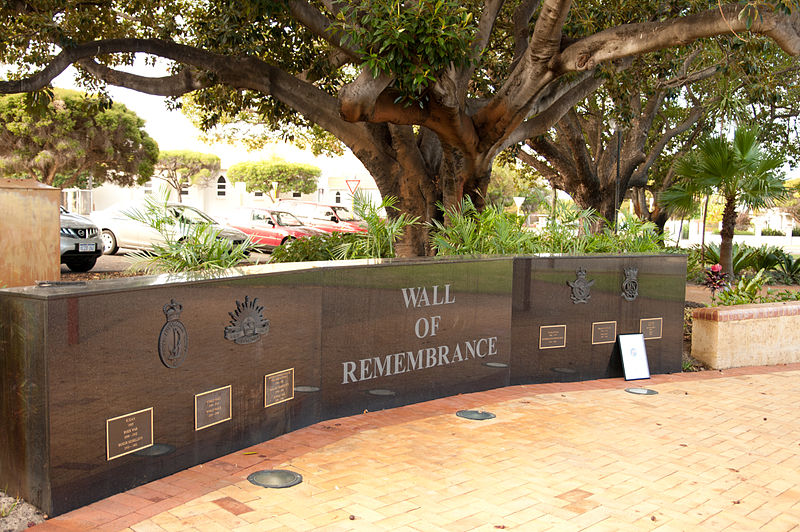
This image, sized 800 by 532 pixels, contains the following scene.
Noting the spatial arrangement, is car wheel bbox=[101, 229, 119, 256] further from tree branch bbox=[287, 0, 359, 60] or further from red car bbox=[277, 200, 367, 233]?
tree branch bbox=[287, 0, 359, 60]

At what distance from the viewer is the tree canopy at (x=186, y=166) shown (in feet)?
175

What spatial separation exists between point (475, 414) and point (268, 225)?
16022mm

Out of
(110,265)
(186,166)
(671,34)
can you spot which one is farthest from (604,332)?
(186,166)

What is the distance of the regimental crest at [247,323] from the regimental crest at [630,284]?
4.78m

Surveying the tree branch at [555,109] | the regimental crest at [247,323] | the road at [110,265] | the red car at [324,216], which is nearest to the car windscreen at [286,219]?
the red car at [324,216]

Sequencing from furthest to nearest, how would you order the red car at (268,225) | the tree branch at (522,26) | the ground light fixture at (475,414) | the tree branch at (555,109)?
the red car at (268,225), the tree branch at (555,109), the tree branch at (522,26), the ground light fixture at (475,414)

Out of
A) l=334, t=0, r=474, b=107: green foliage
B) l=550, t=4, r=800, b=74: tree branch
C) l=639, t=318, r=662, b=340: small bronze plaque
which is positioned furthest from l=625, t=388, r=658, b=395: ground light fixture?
l=334, t=0, r=474, b=107: green foliage

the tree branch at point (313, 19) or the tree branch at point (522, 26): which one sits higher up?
the tree branch at point (522, 26)

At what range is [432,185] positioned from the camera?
1232 centimetres

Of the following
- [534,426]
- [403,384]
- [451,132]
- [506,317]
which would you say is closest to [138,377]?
[403,384]

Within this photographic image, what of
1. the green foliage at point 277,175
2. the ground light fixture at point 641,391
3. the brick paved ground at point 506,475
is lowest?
the brick paved ground at point 506,475

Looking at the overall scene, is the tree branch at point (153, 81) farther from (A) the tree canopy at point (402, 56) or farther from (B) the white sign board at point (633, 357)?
(B) the white sign board at point (633, 357)

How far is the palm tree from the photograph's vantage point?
14078 mm

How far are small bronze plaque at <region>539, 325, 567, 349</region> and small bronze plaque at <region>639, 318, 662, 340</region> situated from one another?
1.25m
